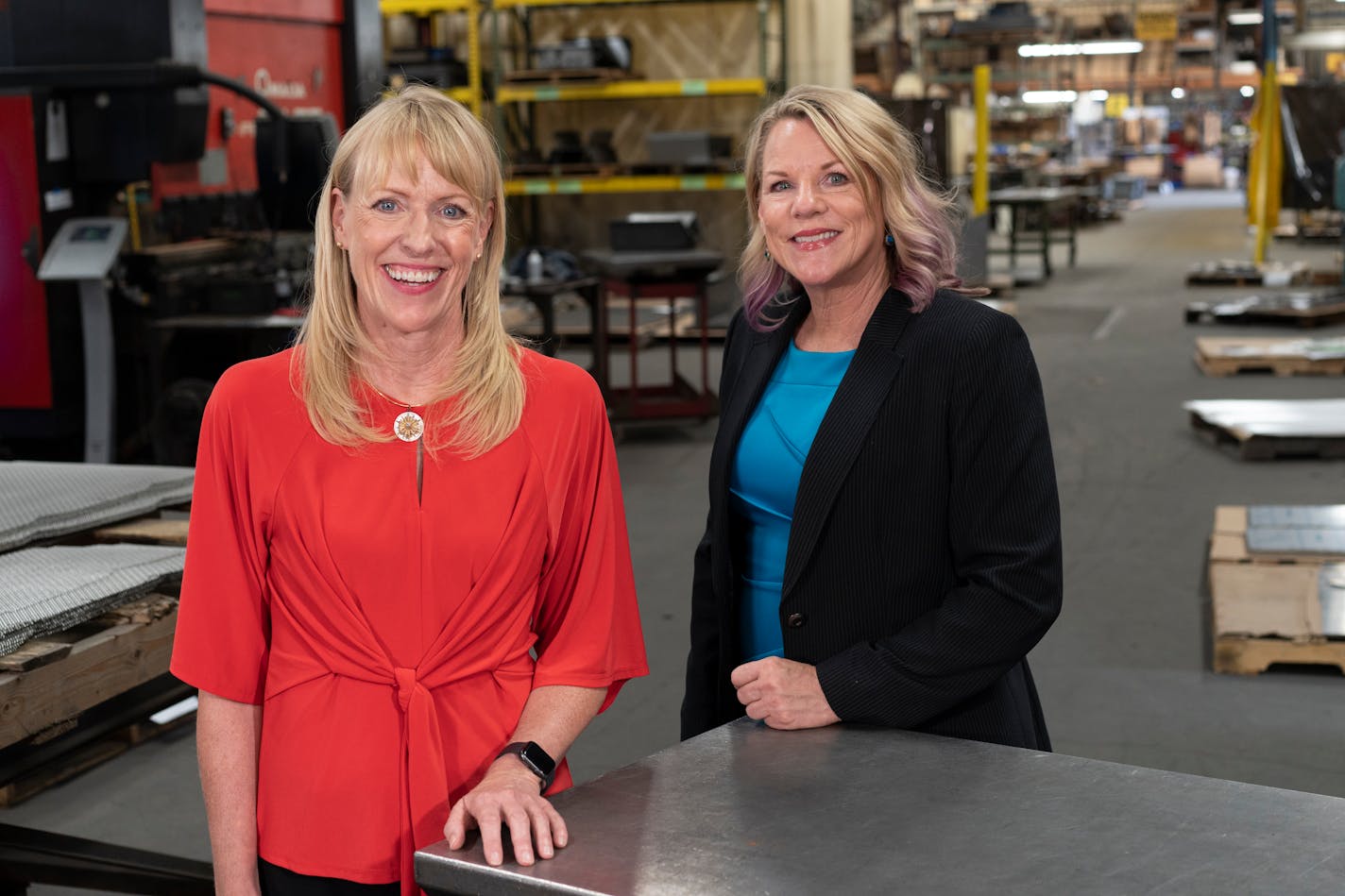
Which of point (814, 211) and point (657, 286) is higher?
point (814, 211)

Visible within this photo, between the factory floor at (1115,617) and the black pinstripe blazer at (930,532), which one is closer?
the black pinstripe blazer at (930,532)

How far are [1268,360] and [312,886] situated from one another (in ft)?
28.1

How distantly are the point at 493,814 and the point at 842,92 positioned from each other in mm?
1127

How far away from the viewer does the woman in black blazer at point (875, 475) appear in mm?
1927

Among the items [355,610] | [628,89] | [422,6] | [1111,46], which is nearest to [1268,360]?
[628,89]

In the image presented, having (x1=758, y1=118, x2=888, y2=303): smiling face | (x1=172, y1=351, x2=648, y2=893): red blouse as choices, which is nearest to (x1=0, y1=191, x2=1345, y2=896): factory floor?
(x1=172, y1=351, x2=648, y2=893): red blouse

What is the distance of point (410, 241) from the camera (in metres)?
1.66

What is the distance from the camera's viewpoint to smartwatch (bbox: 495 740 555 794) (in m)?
1.63

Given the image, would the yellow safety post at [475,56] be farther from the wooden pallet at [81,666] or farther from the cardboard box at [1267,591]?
the wooden pallet at [81,666]

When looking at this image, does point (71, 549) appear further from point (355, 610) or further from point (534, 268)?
point (534, 268)

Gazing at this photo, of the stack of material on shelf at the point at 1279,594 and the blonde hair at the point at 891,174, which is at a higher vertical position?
the blonde hair at the point at 891,174

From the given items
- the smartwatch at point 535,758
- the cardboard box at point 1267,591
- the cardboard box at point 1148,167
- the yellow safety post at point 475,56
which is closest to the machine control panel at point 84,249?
the cardboard box at point 1267,591

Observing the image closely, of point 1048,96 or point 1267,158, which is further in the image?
point 1048,96

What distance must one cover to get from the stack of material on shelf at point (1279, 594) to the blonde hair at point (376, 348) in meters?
3.33
